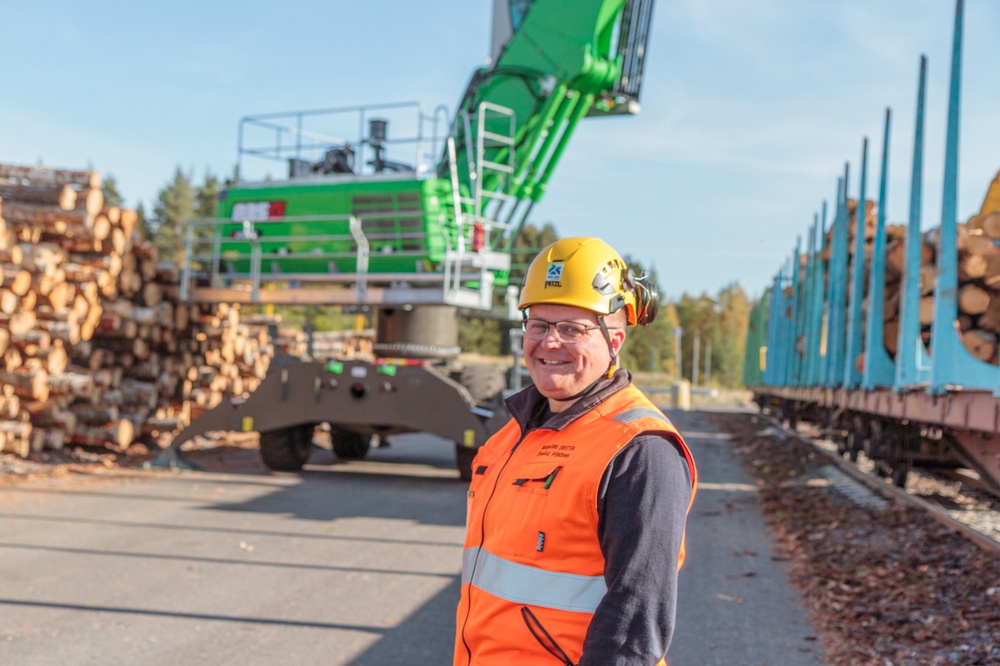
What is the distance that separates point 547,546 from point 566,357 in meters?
0.47

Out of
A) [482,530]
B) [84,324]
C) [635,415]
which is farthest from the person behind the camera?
[84,324]

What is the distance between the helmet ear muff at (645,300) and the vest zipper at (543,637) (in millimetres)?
833

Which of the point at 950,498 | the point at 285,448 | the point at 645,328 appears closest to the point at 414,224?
the point at 285,448

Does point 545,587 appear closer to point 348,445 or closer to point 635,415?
point 635,415

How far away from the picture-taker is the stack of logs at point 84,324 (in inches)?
411

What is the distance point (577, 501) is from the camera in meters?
1.98

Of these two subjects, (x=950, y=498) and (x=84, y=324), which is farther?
(x=84, y=324)

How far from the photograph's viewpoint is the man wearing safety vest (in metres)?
1.89

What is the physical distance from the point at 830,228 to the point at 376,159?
6.39 meters

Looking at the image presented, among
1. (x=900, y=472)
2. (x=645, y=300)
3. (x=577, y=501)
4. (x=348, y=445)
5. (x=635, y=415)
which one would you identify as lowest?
(x=348, y=445)

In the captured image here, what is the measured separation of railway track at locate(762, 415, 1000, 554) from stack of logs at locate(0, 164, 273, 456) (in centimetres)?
922

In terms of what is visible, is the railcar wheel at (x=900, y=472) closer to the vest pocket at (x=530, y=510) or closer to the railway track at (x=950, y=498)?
the railway track at (x=950, y=498)

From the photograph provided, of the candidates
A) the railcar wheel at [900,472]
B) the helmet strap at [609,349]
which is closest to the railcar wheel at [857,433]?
the railcar wheel at [900,472]

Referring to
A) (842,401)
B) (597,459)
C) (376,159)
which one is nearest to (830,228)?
(842,401)
